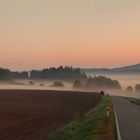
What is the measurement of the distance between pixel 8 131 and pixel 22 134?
150cm

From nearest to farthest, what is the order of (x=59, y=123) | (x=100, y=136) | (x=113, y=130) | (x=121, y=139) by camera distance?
1. (x=121, y=139)
2. (x=100, y=136)
3. (x=113, y=130)
4. (x=59, y=123)

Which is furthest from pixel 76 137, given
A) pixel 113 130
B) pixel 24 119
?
pixel 24 119

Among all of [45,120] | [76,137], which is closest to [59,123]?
[45,120]

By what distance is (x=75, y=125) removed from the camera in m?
32.5

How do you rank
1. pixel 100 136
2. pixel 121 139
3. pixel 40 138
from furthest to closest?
pixel 40 138 → pixel 100 136 → pixel 121 139

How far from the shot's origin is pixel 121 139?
21312mm

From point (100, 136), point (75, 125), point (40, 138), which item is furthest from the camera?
point (75, 125)

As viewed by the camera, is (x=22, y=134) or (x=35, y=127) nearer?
(x=22, y=134)

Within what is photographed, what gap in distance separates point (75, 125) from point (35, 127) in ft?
11.5

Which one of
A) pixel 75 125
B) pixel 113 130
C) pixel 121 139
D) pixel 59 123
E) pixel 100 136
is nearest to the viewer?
pixel 121 139

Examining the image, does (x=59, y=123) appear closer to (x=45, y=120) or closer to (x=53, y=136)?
(x=45, y=120)

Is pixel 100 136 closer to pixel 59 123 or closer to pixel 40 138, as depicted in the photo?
pixel 40 138

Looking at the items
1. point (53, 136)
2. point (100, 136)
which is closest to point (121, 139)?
point (100, 136)

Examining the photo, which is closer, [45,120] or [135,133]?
[135,133]
